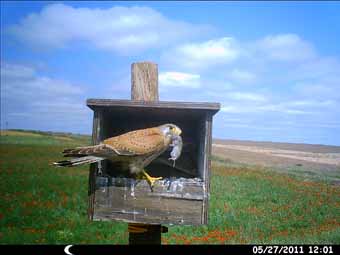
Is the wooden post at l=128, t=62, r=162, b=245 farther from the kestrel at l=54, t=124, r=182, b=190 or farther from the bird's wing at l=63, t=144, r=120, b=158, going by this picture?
the bird's wing at l=63, t=144, r=120, b=158

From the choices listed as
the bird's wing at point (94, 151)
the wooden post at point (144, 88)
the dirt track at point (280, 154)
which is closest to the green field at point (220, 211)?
the dirt track at point (280, 154)

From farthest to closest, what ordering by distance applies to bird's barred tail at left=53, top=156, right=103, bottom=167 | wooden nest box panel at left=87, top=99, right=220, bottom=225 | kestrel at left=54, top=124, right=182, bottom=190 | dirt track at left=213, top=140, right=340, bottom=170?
dirt track at left=213, top=140, right=340, bottom=170 < wooden nest box panel at left=87, top=99, right=220, bottom=225 < kestrel at left=54, top=124, right=182, bottom=190 < bird's barred tail at left=53, top=156, right=103, bottom=167

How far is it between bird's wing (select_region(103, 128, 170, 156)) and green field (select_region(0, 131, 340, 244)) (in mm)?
1640

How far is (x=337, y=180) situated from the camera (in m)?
3.05

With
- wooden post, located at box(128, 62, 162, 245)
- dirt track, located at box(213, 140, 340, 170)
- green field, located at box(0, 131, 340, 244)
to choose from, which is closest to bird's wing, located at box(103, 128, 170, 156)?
wooden post, located at box(128, 62, 162, 245)

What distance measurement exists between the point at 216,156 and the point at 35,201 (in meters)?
2.32

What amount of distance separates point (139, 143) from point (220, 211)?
2.20m

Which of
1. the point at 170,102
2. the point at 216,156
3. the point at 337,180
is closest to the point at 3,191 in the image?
the point at 216,156

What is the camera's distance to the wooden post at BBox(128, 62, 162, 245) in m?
2.07

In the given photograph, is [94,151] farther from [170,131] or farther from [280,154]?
[280,154]

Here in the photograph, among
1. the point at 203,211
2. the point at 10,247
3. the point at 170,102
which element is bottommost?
the point at 10,247

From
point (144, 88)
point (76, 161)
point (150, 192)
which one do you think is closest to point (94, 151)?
point (76, 161)

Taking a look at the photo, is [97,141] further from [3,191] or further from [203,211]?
[3,191]

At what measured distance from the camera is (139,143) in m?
1.81
